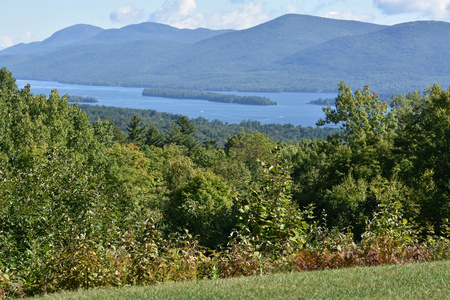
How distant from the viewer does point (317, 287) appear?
280 inches

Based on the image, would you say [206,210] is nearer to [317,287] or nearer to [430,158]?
[430,158]

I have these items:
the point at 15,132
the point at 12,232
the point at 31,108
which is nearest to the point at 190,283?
the point at 12,232

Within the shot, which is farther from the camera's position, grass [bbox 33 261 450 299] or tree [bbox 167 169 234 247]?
tree [bbox 167 169 234 247]

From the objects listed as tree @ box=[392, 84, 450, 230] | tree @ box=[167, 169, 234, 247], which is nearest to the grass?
tree @ box=[392, 84, 450, 230]

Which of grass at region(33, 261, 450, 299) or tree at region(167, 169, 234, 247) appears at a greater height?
grass at region(33, 261, 450, 299)

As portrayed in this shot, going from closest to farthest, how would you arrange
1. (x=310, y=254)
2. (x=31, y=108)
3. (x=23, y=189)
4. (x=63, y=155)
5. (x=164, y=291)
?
1. (x=164, y=291)
2. (x=310, y=254)
3. (x=23, y=189)
4. (x=63, y=155)
5. (x=31, y=108)

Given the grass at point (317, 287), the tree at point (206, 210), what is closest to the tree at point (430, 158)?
the tree at point (206, 210)

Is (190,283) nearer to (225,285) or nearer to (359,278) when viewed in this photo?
(225,285)

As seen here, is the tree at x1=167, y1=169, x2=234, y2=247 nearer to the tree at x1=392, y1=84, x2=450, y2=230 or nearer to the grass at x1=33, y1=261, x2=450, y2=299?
the tree at x1=392, y1=84, x2=450, y2=230

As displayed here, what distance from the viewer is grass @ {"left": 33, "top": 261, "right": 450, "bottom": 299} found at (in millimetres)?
6684

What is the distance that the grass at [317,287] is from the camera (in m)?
6.68

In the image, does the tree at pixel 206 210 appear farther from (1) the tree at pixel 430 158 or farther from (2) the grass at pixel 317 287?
(2) the grass at pixel 317 287

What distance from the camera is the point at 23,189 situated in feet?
32.4

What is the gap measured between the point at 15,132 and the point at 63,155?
62.2ft
